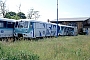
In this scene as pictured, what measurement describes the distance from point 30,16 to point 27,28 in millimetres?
39917

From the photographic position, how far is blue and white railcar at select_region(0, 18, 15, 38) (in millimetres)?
21750

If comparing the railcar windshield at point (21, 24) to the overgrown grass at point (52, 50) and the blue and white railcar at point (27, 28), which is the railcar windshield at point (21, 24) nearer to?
the blue and white railcar at point (27, 28)

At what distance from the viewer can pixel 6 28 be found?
22.2m

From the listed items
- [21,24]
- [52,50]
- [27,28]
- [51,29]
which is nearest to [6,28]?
[21,24]

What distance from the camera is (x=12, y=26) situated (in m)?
23.7

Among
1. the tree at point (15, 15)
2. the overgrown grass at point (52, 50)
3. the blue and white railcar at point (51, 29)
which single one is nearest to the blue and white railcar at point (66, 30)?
the blue and white railcar at point (51, 29)

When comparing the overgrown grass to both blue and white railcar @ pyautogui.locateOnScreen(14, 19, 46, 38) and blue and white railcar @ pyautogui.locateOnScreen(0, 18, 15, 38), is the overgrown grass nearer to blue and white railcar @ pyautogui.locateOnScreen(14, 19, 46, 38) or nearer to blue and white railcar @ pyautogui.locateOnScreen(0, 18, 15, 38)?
blue and white railcar @ pyautogui.locateOnScreen(0, 18, 15, 38)

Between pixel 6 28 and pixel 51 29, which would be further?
pixel 51 29

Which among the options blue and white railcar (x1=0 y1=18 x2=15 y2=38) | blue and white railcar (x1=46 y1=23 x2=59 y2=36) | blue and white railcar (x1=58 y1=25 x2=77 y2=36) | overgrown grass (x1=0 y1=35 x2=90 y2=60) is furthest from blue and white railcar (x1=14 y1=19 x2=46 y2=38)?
blue and white railcar (x1=58 y1=25 x2=77 y2=36)

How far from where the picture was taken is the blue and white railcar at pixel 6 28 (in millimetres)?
21750

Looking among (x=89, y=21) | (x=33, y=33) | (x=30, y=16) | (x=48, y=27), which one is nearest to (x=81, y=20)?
(x=89, y=21)

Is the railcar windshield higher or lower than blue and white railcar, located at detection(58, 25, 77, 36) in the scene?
higher

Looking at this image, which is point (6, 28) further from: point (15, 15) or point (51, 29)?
point (15, 15)

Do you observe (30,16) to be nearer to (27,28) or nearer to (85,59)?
(27,28)
